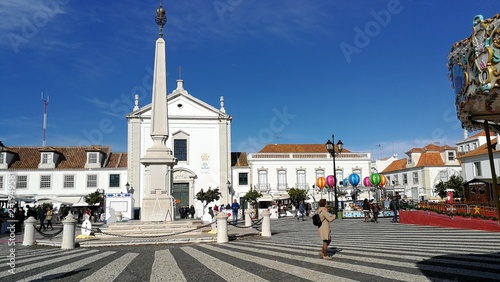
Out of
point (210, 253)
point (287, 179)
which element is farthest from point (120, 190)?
point (210, 253)

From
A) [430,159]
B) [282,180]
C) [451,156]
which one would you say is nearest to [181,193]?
[282,180]

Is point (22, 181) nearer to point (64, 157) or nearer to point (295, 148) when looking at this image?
point (64, 157)

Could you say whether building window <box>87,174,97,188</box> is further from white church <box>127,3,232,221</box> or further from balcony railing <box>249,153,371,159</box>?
balcony railing <box>249,153,371,159</box>

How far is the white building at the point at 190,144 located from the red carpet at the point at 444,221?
2434 centimetres

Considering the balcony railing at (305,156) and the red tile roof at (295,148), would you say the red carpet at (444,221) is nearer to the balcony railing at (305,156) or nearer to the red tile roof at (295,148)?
the balcony railing at (305,156)

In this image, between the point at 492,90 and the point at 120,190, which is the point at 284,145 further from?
the point at 492,90

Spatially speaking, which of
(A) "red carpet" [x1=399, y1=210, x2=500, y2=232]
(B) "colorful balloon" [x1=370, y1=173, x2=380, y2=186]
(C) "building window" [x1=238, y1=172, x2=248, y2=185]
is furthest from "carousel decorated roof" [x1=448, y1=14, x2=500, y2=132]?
Result: (C) "building window" [x1=238, y1=172, x2=248, y2=185]

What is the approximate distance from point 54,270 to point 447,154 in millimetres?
52226

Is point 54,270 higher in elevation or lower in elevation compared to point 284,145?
lower

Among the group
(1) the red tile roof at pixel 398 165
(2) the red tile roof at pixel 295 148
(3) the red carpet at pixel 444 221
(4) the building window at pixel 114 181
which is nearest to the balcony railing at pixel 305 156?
(2) the red tile roof at pixel 295 148

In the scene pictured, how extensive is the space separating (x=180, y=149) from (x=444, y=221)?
103 feet

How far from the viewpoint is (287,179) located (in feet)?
164

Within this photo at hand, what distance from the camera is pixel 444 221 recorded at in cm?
2198

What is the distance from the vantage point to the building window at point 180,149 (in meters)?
46.9
